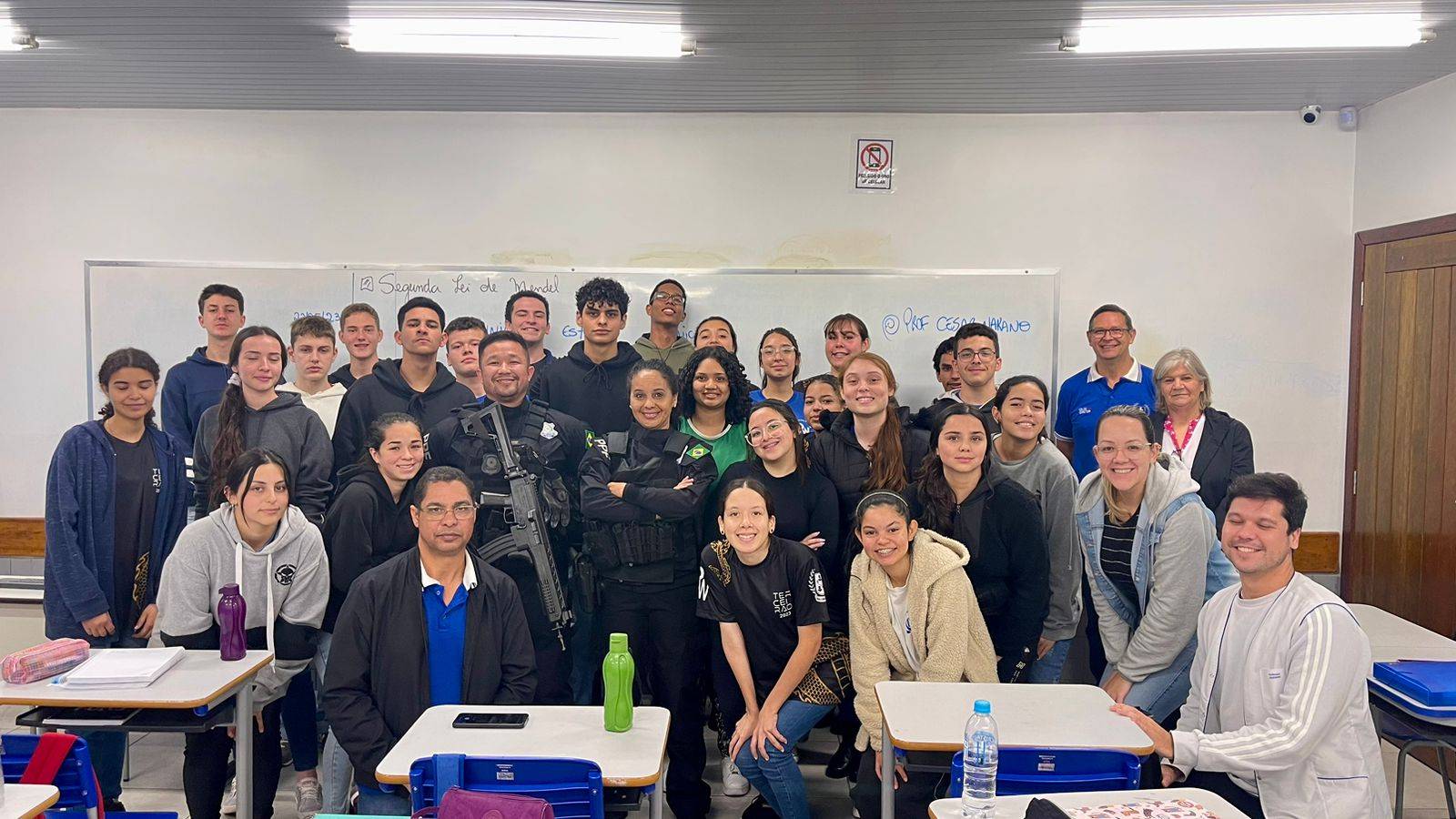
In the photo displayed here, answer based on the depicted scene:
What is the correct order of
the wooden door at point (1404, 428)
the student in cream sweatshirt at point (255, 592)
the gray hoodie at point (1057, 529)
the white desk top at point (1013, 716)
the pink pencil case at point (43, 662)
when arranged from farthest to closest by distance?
the wooden door at point (1404, 428), the gray hoodie at point (1057, 529), the student in cream sweatshirt at point (255, 592), the pink pencil case at point (43, 662), the white desk top at point (1013, 716)

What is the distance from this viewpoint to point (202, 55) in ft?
12.8

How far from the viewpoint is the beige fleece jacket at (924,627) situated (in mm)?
2830

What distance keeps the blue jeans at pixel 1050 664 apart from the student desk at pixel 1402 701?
36.9 inches

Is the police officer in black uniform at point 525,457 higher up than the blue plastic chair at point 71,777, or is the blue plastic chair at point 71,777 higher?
the police officer in black uniform at point 525,457

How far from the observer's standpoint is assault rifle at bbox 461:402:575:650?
3.38 m

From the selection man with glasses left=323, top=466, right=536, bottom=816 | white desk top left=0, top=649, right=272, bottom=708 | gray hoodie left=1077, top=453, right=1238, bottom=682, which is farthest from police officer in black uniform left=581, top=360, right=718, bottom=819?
gray hoodie left=1077, top=453, right=1238, bottom=682

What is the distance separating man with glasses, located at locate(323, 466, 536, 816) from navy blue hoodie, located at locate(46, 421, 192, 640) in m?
1.09

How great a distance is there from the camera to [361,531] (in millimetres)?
3150

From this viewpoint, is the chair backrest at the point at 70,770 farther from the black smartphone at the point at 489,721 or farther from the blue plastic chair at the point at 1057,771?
the blue plastic chair at the point at 1057,771

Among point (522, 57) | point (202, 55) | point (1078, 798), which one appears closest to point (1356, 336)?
point (1078, 798)

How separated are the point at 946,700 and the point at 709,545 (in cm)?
93

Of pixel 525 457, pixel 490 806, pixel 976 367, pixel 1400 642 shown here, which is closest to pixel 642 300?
pixel 525 457

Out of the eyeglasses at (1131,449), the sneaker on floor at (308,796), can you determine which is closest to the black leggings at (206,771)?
the sneaker on floor at (308,796)

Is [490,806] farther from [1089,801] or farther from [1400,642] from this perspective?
[1400,642]
